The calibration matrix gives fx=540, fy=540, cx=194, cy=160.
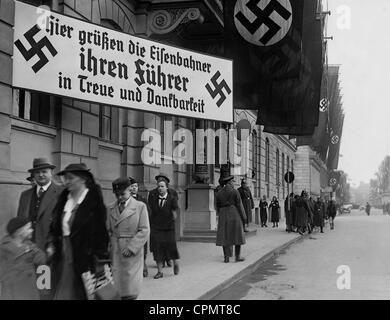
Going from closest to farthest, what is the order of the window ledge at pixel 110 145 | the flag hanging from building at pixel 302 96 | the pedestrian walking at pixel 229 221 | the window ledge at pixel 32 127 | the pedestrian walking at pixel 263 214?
the window ledge at pixel 32 127, the pedestrian walking at pixel 229 221, the window ledge at pixel 110 145, the flag hanging from building at pixel 302 96, the pedestrian walking at pixel 263 214

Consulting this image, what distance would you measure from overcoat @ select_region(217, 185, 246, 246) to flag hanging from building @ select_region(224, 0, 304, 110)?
3612 mm

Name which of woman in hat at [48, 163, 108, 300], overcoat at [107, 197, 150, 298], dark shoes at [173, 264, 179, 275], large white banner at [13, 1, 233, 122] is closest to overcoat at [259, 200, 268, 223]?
large white banner at [13, 1, 233, 122]

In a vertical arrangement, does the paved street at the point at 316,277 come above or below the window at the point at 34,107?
below

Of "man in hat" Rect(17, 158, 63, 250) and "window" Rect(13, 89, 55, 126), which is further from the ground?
"window" Rect(13, 89, 55, 126)

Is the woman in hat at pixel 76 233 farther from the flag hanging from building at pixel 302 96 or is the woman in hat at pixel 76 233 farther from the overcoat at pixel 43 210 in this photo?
the flag hanging from building at pixel 302 96

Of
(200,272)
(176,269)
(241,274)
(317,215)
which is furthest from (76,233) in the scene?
(317,215)

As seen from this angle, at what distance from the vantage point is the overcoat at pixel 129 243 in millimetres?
5840

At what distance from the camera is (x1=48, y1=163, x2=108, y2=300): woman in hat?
441 cm

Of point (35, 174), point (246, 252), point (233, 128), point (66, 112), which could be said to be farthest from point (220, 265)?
point (233, 128)

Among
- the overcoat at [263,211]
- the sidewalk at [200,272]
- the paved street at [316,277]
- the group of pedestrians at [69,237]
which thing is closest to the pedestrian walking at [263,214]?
the overcoat at [263,211]

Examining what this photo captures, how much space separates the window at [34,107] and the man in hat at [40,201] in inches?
126

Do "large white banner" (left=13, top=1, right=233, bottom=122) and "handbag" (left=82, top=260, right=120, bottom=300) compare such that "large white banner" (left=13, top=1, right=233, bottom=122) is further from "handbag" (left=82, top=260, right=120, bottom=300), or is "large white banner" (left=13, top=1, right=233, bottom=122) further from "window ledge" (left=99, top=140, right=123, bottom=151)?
"handbag" (left=82, top=260, right=120, bottom=300)

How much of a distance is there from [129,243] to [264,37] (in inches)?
329

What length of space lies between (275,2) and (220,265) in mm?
6357
